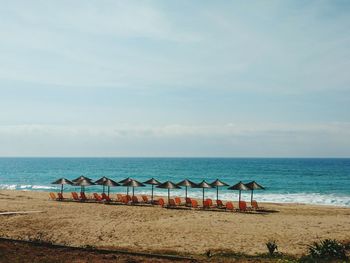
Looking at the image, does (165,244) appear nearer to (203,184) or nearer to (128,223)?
(128,223)

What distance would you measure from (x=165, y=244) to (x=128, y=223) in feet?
16.0

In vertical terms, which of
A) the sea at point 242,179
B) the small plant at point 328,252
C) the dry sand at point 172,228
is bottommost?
the sea at point 242,179

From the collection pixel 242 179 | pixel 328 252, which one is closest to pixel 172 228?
pixel 328 252

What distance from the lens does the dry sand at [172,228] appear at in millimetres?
13359

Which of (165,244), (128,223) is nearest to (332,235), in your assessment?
(165,244)

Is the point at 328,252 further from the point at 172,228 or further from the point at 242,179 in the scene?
the point at 242,179

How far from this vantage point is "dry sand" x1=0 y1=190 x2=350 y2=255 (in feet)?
43.8

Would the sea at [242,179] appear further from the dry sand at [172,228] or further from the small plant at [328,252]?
the small plant at [328,252]

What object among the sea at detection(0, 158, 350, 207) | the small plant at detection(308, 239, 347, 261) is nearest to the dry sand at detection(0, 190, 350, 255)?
the small plant at detection(308, 239, 347, 261)

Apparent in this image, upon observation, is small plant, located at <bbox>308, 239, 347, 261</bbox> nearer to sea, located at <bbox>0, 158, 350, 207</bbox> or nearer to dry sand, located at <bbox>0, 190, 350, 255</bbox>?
dry sand, located at <bbox>0, 190, 350, 255</bbox>

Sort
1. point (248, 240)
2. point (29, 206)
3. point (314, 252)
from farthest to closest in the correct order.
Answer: point (29, 206) < point (248, 240) < point (314, 252)

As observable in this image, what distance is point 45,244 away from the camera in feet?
35.2

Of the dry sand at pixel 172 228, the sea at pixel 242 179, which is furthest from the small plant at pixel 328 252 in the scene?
the sea at pixel 242 179

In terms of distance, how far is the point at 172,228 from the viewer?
654 inches
